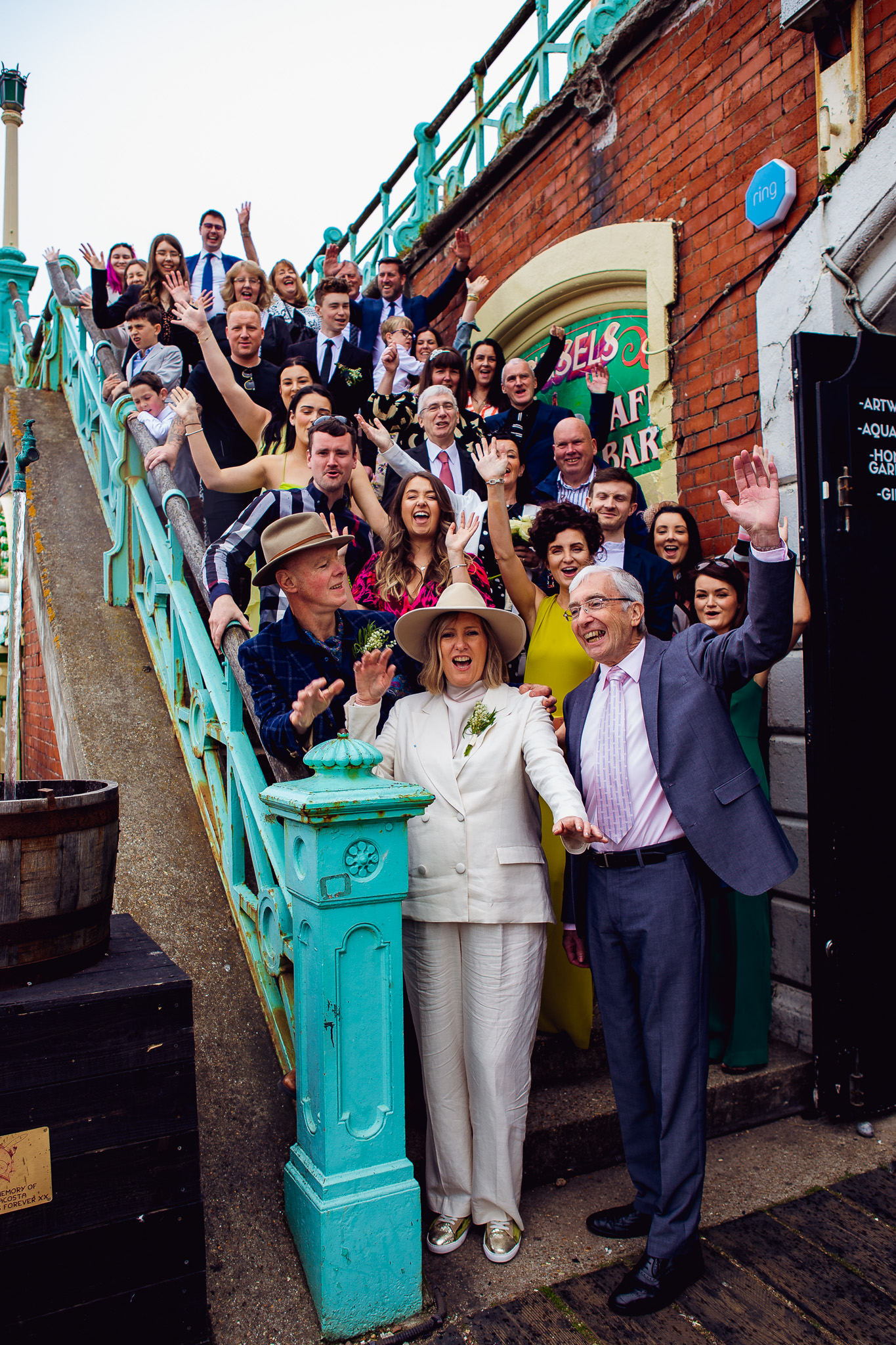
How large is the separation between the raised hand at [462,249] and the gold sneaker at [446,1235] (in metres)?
7.24

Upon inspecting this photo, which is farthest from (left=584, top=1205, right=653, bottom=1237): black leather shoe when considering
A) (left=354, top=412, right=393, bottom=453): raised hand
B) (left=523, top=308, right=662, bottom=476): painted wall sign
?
(left=523, top=308, right=662, bottom=476): painted wall sign

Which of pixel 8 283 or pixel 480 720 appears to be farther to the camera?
pixel 8 283

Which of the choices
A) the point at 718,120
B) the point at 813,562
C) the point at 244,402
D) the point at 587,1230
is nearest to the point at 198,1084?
the point at 587,1230

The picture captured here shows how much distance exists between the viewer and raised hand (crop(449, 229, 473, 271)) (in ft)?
24.7

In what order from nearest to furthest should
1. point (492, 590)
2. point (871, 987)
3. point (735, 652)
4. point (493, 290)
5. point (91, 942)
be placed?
point (91, 942) < point (735, 652) < point (871, 987) < point (492, 590) < point (493, 290)

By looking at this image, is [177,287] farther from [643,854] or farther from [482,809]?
[643,854]

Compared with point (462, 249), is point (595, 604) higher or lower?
lower

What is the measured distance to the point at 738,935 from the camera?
Result: 3549 millimetres

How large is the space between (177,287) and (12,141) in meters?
10.7

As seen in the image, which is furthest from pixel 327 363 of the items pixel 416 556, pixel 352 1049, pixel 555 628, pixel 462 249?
pixel 352 1049

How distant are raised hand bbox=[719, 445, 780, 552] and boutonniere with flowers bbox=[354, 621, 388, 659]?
1.21m

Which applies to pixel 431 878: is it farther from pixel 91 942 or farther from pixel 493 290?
pixel 493 290

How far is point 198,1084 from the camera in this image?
9.09 ft

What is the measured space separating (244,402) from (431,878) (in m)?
3.31
